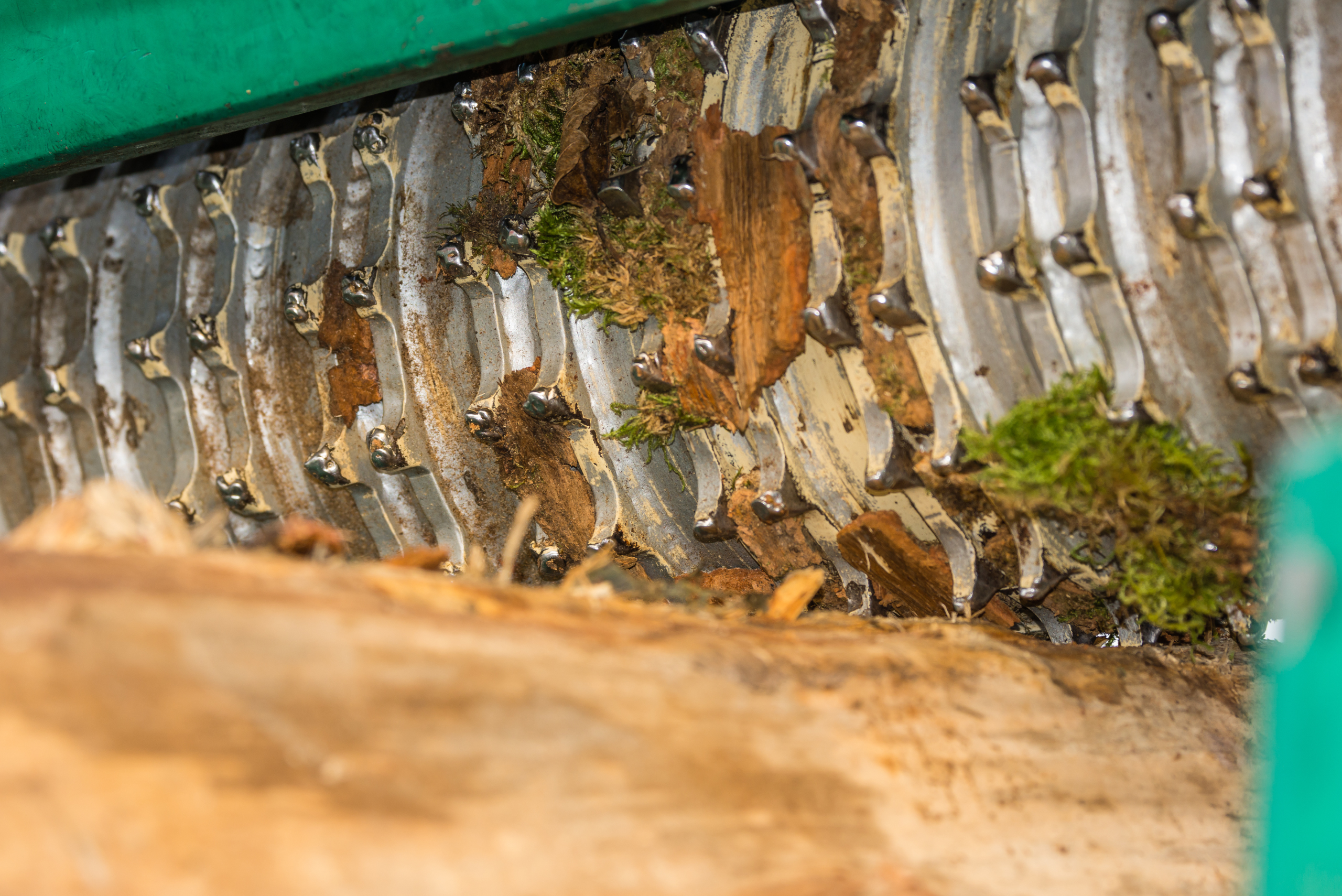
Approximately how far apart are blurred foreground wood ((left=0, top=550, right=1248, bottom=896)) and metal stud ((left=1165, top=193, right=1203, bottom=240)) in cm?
97

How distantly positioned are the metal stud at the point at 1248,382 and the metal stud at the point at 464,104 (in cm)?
201

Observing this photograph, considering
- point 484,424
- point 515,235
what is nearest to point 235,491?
point 484,424

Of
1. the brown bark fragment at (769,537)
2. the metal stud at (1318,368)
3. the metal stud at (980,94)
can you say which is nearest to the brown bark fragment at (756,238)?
the brown bark fragment at (769,537)

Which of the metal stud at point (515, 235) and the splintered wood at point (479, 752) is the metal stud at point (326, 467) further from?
the splintered wood at point (479, 752)

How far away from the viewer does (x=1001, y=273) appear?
7.07 ft

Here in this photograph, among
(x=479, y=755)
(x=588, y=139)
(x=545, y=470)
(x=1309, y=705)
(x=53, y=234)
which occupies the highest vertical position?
(x=53, y=234)

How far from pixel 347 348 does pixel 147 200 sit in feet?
3.14

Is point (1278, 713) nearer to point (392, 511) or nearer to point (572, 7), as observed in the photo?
point (572, 7)

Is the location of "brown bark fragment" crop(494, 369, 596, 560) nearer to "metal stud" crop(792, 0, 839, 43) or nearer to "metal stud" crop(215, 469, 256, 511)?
"metal stud" crop(215, 469, 256, 511)

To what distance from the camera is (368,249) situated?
3066 millimetres

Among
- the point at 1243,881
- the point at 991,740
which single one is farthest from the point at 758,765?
the point at 1243,881

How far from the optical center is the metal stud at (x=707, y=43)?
8.55ft

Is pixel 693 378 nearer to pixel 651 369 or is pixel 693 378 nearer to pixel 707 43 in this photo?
pixel 651 369

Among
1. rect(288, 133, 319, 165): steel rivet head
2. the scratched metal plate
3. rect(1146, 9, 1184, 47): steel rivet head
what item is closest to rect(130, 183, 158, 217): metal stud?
the scratched metal plate
